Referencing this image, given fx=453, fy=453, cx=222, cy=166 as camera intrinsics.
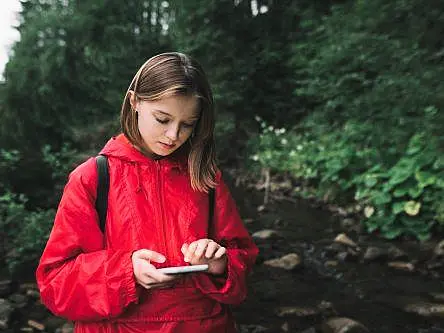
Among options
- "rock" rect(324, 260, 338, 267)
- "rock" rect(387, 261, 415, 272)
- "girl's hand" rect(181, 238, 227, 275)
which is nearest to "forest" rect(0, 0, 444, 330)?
"rock" rect(387, 261, 415, 272)

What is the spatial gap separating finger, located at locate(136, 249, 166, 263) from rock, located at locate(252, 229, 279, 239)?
5.06 m

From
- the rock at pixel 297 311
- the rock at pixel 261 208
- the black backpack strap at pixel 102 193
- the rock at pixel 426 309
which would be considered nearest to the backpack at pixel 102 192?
the black backpack strap at pixel 102 193

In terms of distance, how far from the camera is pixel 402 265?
5.00m

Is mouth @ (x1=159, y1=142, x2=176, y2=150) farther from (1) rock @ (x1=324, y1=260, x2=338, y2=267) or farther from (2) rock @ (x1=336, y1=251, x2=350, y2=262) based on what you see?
(2) rock @ (x1=336, y1=251, x2=350, y2=262)

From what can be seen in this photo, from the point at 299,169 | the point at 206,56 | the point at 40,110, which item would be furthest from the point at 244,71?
the point at 40,110

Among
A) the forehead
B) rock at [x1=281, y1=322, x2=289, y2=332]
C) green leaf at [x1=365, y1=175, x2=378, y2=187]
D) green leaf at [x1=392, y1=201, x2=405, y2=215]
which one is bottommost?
rock at [x1=281, y1=322, x2=289, y2=332]

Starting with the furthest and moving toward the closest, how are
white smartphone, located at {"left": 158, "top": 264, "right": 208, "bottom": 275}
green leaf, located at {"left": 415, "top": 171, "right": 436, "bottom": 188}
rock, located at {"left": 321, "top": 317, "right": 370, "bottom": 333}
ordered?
green leaf, located at {"left": 415, "top": 171, "right": 436, "bottom": 188} → rock, located at {"left": 321, "top": 317, "right": 370, "bottom": 333} → white smartphone, located at {"left": 158, "top": 264, "right": 208, "bottom": 275}

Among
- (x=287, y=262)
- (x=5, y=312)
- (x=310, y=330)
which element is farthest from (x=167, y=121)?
(x=287, y=262)

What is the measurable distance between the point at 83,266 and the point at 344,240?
494 cm

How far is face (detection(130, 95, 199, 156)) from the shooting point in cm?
147

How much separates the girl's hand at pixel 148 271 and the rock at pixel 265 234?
506 centimetres

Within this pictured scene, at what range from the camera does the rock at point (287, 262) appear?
5.16 meters

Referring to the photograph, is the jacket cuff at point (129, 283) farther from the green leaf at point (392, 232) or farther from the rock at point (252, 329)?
the green leaf at point (392, 232)

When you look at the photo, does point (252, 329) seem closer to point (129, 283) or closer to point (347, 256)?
point (347, 256)
